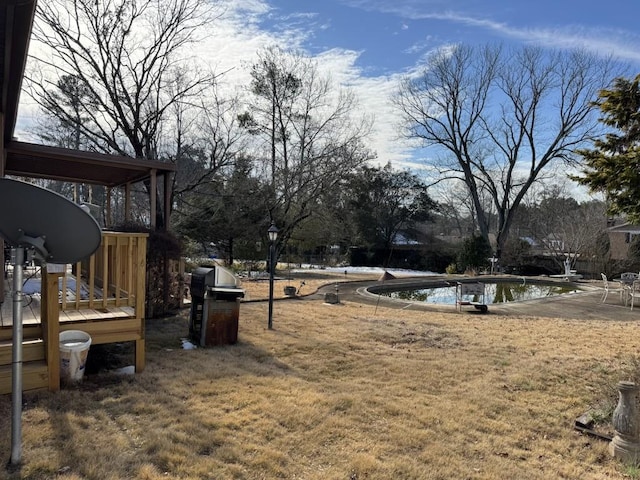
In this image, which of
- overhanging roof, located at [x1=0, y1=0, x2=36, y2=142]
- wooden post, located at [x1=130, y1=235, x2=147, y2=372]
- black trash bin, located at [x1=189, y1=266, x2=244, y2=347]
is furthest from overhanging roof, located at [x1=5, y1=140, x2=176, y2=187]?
wooden post, located at [x1=130, y1=235, x2=147, y2=372]

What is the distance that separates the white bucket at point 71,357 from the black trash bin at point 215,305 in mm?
1737

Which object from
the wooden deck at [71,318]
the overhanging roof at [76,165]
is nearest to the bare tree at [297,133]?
the overhanging roof at [76,165]

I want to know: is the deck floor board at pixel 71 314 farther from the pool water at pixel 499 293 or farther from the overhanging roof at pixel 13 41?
the pool water at pixel 499 293

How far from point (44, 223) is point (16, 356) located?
2.47 feet

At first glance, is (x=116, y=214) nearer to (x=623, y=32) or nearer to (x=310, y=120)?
(x=310, y=120)

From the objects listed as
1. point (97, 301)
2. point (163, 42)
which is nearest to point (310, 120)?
point (163, 42)

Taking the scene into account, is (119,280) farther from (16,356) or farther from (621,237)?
(621,237)

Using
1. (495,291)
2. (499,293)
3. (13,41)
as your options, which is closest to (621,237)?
(495,291)

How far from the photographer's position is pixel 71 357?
3.60 meters

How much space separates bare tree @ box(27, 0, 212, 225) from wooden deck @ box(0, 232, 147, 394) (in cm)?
1035

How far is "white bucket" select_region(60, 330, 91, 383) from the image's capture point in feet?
11.8

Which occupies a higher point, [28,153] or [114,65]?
[114,65]

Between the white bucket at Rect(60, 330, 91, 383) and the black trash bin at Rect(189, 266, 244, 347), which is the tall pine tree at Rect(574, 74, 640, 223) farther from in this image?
the white bucket at Rect(60, 330, 91, 383)

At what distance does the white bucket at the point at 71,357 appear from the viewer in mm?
3596
